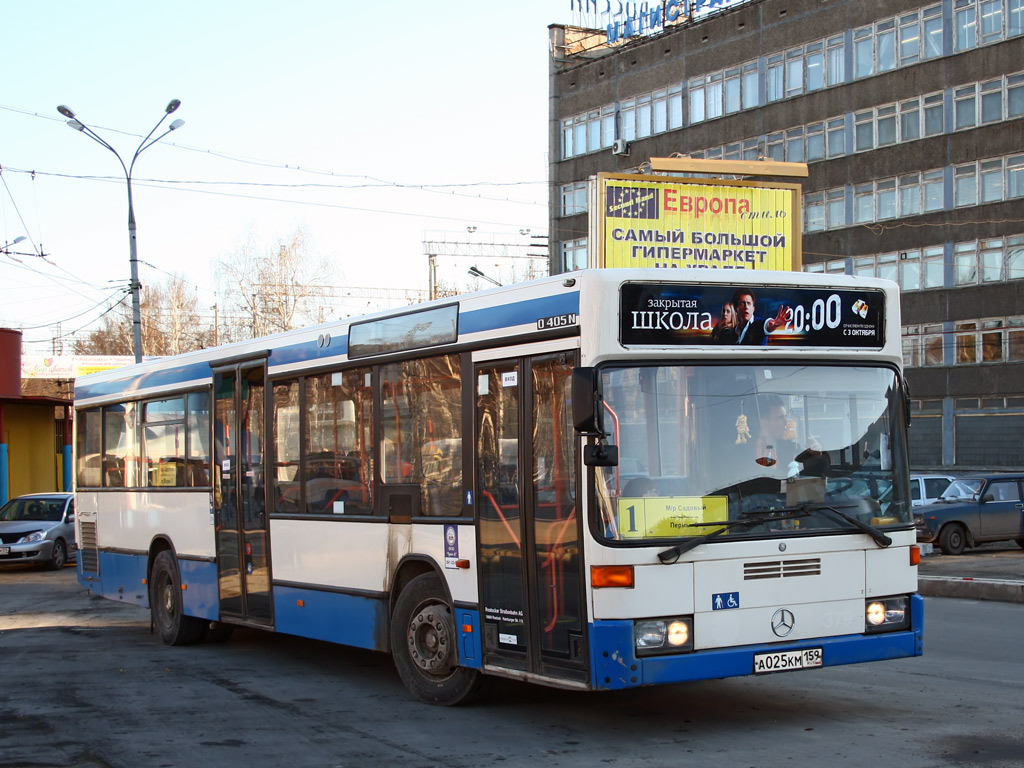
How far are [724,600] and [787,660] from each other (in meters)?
0.60

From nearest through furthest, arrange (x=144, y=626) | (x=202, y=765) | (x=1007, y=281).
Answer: (x=202, y=765) → (x=144, y=626) → (x=1007, y=281)

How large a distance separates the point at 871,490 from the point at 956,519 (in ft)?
57.5

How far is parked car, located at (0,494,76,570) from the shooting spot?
25578 mm

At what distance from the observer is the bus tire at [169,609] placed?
1370 cm

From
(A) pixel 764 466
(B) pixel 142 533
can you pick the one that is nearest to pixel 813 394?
(A) pixel 764 466

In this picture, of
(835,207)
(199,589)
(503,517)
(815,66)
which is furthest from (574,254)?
(503,517)

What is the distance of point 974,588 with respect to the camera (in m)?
16.8

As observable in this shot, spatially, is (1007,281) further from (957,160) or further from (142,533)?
(142,533)

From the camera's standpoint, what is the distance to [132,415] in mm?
14984

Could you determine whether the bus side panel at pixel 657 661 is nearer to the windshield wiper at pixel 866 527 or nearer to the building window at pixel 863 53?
the windshield wiper at pixel 866 527

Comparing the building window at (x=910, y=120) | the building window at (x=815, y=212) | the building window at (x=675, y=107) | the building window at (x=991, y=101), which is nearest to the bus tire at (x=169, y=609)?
the building window at (x=991, y=101)

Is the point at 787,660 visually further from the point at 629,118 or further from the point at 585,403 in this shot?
the point at 629,118

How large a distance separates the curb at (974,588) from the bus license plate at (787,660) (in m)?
9.50

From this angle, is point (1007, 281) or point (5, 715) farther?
point (1007, 281)
